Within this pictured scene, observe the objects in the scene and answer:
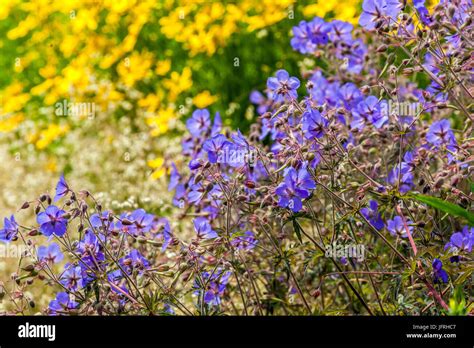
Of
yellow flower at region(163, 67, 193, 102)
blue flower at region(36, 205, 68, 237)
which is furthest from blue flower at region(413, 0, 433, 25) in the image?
yellow flower at region(163, 67, 193, 102)

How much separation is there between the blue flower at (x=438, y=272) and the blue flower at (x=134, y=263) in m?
0.77

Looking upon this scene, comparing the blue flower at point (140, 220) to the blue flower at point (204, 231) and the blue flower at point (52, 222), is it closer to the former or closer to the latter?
the blue flower at point (204, 231)

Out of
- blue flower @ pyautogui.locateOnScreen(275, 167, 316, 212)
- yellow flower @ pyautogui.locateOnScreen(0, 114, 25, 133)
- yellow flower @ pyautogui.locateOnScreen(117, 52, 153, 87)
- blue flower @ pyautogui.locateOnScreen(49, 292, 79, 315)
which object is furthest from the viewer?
yellow flower @ pyautogui.locateOnScreen(0, 114, 25, 133)

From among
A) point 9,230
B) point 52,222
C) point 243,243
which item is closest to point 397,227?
point 243,243

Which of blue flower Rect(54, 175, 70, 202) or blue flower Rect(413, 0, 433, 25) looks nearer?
→ blue flower Rect(54, 175, 70, 202)

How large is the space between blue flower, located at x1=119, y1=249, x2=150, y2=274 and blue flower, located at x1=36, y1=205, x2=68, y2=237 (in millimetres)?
191

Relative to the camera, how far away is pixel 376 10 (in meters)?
2.31

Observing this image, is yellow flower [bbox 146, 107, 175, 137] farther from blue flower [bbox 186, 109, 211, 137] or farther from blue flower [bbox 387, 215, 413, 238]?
blue flower [bbox 387, 215, 413, 238]

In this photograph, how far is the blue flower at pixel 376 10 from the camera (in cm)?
230

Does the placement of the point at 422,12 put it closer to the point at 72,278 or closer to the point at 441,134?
the point at 441,134

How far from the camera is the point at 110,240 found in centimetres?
225

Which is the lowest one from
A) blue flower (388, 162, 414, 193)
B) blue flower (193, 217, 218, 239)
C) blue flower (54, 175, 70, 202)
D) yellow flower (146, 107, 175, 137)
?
blue flower (193, 217, 218, 239)

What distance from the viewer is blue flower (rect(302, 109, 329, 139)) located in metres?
2.09

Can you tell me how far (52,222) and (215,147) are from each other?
472 mm
